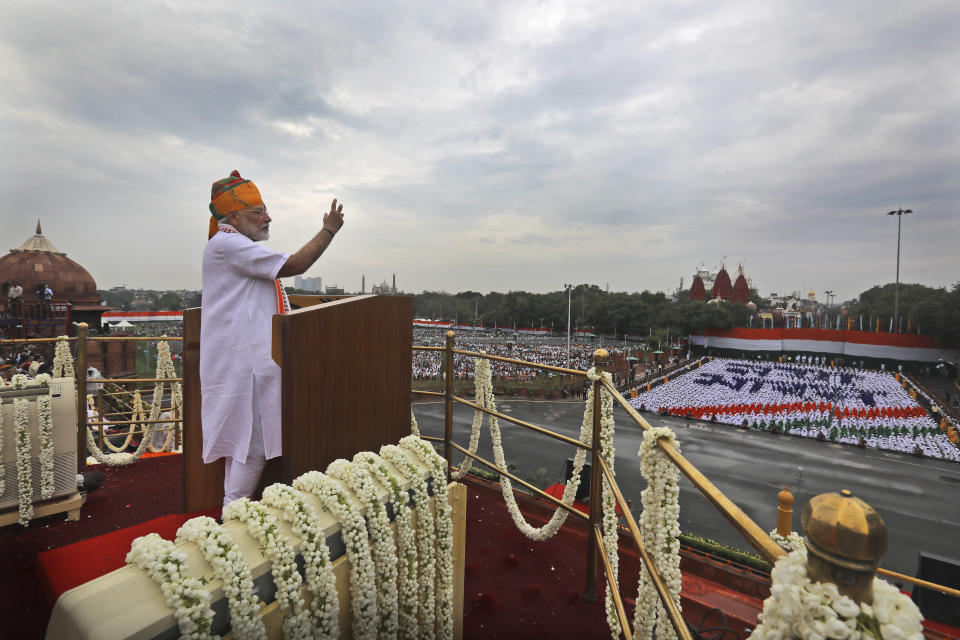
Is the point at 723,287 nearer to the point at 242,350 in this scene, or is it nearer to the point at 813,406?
the point at 813,406

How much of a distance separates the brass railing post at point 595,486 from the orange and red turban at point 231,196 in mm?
2084

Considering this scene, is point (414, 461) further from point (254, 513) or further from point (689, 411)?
point (689, 411)

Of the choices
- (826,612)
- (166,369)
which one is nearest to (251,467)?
(826,612)

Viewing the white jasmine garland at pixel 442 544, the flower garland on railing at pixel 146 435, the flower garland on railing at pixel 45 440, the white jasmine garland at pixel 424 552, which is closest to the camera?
the white jasmine garland at pixel 424 552

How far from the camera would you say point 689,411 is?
21828mm

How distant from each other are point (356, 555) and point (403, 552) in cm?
30

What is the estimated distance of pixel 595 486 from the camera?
275cm

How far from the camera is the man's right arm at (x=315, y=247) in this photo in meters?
2.11

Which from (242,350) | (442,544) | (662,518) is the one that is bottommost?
(442,544)

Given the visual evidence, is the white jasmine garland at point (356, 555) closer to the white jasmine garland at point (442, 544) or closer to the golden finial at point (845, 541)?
the white jasmine garland at point (442, 544)

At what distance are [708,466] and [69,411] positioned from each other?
16399 millimetres

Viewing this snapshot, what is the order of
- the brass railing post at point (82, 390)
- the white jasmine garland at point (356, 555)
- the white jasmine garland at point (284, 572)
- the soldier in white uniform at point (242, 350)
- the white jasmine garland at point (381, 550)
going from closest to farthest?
the white jasmine garland at point (284, 572)
the white jasmine garland at point (356, 555)
the white jasmine garland at point (381, 550)
the soldier in white uniform at point (242, 350)
the brass railing post at point (82, 390)

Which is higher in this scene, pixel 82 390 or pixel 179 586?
pixel 179 586

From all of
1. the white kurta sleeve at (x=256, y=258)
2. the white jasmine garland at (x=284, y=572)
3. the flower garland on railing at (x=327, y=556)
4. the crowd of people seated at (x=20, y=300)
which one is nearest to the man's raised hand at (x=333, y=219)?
the white kurta sleeve at (x=256, y=258)
